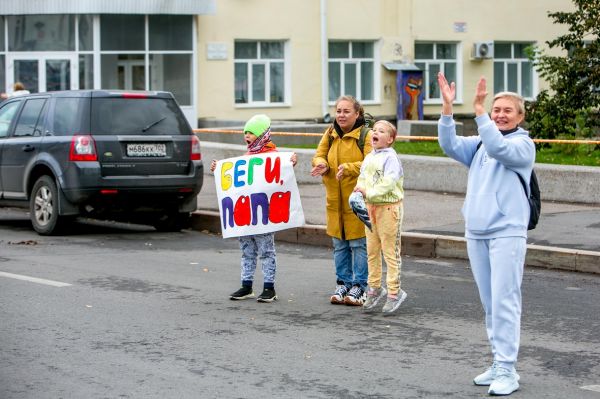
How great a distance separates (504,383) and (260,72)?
33019mm

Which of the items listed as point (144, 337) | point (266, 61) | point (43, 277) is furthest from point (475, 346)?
point (266, 61)

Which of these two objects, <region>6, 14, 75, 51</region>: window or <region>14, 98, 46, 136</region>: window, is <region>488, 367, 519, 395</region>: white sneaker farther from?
<region>6, 14, 75, 51</region>: window

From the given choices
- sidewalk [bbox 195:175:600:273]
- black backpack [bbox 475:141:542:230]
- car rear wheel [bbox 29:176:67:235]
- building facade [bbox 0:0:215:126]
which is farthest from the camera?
building facade [bbox 0:0:215:126]

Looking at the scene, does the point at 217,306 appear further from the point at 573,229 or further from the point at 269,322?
the point at 573,229

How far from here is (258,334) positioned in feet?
28.4

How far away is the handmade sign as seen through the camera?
10.2 m

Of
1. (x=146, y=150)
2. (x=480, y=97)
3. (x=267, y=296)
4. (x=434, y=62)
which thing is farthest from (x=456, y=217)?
(x=434, y=62)

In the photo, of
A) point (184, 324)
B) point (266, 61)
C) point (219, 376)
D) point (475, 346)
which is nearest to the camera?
point (219, 376)

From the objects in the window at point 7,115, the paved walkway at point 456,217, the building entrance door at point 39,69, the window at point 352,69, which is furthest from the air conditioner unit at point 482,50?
the window at point 7,115

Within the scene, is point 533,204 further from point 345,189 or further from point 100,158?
point 100,158

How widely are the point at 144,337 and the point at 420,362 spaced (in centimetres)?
193

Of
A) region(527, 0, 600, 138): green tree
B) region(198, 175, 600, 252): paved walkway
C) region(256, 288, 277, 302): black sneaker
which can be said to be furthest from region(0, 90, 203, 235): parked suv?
region(527, 0, 600, 138): green tree

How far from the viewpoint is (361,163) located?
32.6 ft

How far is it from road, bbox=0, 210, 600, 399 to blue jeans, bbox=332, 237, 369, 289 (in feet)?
0.96
